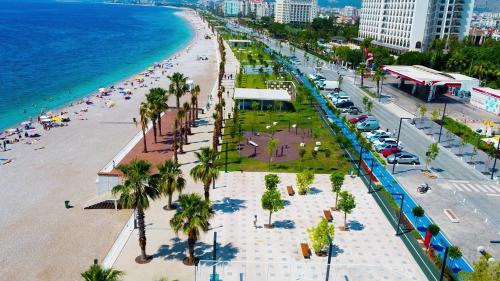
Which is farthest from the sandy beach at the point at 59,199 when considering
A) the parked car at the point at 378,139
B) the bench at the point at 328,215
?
the parked car at the point at 378,139

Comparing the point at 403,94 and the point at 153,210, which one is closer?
the point at 153,210

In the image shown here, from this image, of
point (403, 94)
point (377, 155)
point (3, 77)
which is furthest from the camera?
point (3, 77)

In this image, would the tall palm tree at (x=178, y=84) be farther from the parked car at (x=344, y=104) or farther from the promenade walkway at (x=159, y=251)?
the parked car at (x=344, y=104)

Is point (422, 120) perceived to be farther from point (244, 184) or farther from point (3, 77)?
point (3, 77)

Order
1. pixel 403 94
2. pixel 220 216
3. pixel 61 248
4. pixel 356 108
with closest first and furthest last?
pixel 61 248
pixel 220 216
pixel 356 108
pixel 403 94

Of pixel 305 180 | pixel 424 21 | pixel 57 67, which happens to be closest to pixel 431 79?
pixel 305 180

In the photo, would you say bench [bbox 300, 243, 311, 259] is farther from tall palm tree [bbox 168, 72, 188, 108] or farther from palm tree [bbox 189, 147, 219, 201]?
tall palm tree [bbox 168, 72, 188, 108]

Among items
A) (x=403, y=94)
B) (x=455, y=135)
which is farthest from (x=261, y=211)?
(x=403, y=94)

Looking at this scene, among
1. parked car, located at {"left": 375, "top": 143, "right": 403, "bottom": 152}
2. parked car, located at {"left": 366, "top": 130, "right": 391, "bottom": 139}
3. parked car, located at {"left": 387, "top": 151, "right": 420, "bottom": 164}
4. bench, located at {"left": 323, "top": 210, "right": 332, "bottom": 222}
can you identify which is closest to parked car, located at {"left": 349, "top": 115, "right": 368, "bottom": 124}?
parked car, located at {"left": 366, "top": 130, "right": 391, "bottom": 139}
